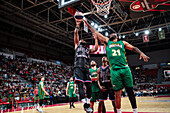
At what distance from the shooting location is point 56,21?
1744 cm

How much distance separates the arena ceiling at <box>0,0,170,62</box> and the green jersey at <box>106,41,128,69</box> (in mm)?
8194

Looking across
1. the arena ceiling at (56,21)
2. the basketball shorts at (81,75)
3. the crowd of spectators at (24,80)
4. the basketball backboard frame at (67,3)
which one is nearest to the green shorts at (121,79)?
the basketball shorts at (81,75)

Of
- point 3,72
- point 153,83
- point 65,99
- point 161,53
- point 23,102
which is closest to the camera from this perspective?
point 23,102

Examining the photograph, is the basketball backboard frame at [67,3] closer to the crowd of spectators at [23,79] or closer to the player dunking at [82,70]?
the player dunking at [82,70]

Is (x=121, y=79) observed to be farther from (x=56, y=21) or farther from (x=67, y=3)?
(x=56, y=21)

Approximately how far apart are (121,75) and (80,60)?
44.0 inches

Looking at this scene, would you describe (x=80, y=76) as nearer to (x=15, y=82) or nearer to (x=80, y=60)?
(x=80, y=60)

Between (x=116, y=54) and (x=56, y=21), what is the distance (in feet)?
49.7

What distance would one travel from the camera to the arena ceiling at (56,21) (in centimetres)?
1467

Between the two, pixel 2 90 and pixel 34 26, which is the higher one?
pixel 34 26

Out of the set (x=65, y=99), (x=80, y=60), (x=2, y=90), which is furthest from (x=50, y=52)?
(x=80, y=60)

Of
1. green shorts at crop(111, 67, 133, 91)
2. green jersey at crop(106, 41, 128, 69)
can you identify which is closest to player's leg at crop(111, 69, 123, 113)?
green shorts at crop(111, 67, 133, 91)

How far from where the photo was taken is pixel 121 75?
316 centimetres

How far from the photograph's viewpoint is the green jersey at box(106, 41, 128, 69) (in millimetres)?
3261
